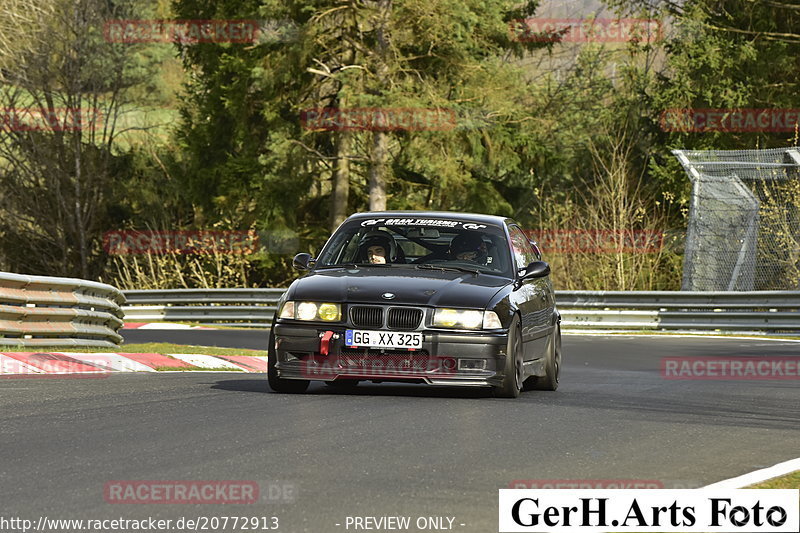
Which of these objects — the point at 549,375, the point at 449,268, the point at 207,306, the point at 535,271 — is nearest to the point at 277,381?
the point at 449,268

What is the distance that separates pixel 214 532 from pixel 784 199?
24117 mm

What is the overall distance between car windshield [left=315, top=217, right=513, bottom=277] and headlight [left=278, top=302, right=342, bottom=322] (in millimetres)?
1187

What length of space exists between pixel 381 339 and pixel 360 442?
104 inches

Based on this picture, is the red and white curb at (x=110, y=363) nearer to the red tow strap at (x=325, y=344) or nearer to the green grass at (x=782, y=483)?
the red tow strap at (x=325, y=344)

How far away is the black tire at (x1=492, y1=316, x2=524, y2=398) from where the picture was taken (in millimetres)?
11273

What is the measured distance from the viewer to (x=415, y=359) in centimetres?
1104

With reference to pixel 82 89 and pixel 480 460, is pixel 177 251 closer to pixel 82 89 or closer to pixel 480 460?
pixel 82 89

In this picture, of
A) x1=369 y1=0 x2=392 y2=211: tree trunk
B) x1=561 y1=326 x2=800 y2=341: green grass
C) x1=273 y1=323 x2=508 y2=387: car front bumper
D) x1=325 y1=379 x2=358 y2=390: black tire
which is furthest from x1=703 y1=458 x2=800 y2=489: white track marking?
x1=369 y1=0 x2=392 y2=211: tree trunk

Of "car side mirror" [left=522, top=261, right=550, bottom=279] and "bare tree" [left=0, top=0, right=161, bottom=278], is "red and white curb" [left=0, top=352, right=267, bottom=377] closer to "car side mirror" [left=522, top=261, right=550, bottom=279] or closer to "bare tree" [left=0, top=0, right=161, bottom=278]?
"car side mirror" [left=522, top=261, right=550, bottom=279]

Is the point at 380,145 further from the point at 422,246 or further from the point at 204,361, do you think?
the point at 422,246

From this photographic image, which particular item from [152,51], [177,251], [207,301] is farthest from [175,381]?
[152,51]

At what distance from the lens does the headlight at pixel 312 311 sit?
11.2 meters

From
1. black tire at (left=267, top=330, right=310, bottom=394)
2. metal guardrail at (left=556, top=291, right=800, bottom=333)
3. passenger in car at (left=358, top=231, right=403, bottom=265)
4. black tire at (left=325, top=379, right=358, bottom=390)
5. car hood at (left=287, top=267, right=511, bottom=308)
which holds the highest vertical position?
passenger in car at (left=358, top=231, right=403, bottom=265)

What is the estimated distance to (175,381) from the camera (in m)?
12.9
